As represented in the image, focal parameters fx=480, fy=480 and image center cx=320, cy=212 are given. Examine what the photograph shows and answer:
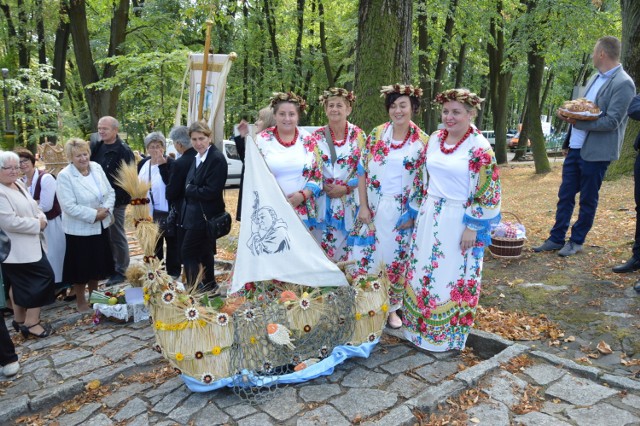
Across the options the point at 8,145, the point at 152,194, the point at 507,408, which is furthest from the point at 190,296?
the point at 8,145

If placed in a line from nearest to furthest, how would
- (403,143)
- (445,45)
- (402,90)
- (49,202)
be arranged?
(402,90)
(403,143)
(49,202)
(445,45)

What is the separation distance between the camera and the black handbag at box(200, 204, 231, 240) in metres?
4.62

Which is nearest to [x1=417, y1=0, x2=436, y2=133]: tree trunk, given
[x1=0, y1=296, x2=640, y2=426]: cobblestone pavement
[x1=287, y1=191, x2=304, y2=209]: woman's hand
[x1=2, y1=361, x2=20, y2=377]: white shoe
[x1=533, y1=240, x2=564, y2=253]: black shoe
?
[x1=533, y1=240, x2=564, y2=253]: black shoe

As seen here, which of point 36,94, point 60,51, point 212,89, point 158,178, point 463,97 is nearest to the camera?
point 463,97

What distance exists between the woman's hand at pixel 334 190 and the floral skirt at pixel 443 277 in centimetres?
80

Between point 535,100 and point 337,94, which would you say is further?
point 535,100

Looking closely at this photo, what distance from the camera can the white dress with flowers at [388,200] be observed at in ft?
12.7

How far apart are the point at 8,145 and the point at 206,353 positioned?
17376mm

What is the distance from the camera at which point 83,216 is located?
16.1 feet

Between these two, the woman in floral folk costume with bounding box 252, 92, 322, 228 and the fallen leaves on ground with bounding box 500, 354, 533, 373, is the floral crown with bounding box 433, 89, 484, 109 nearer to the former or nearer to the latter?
the woman in floral folk costume with bounding box 252, 92, 322, 228

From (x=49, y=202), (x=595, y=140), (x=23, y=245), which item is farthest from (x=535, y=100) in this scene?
(x=23, y=245)

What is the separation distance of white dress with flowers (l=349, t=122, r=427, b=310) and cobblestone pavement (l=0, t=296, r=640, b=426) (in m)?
0.65

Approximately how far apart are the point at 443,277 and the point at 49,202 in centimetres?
417

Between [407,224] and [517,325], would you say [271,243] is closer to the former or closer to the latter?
[407,224]
